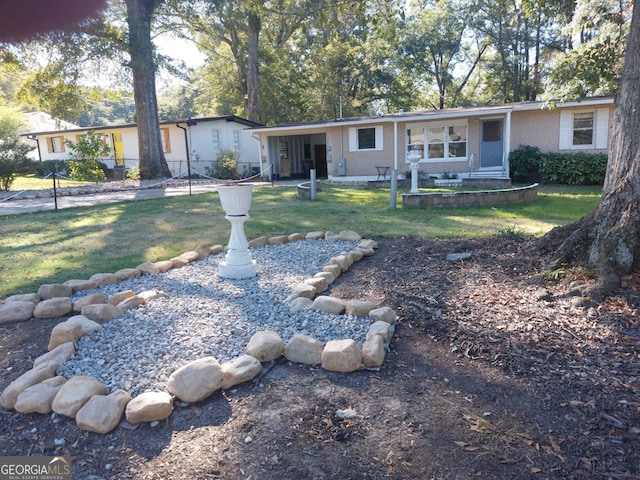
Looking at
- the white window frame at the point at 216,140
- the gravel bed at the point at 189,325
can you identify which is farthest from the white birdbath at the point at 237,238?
the white window frame at the point at 216,140

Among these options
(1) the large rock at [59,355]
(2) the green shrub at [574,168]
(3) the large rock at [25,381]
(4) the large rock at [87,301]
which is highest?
(2) the green shrub at [574,168]

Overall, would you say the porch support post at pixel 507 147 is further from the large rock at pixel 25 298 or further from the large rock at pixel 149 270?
the large rock at pixel 25 298

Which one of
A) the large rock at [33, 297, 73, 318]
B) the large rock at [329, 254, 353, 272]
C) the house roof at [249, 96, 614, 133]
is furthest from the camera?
the house roof at [249, 96, 614, 133]

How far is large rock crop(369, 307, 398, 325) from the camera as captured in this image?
3.42m

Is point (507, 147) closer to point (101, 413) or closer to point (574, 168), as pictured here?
point (574, 168)

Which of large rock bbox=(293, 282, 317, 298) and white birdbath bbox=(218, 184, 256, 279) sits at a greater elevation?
white birdbath bbox=(218, 184, 256, 279)

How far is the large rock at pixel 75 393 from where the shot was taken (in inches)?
94.7

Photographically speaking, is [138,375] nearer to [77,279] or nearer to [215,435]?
[215,435]

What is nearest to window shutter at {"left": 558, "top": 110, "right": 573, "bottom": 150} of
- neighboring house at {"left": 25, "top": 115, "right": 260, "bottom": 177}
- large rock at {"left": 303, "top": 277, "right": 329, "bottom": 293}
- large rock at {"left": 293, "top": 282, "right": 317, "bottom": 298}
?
neighboring house at {"left": 25, "top": 115, "right": 260, "bottom": 177}

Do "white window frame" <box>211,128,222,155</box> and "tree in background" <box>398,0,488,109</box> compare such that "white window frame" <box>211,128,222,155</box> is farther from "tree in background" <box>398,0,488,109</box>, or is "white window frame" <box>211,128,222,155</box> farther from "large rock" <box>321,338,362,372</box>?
"large rock" <box>321,338,362,372</box>

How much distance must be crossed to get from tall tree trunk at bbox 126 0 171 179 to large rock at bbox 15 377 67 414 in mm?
16782

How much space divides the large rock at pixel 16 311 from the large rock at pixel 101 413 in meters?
1.93

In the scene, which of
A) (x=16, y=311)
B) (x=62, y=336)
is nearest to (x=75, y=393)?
(x=62, y=336)

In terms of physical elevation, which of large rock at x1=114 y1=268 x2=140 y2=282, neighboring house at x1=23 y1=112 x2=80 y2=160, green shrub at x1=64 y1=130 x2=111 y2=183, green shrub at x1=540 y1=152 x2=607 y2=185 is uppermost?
neighboring house at x1=23 y1=112 x2=80 y2=160
